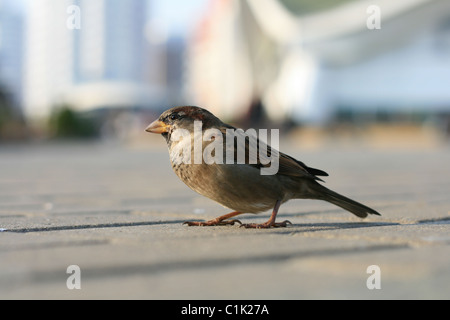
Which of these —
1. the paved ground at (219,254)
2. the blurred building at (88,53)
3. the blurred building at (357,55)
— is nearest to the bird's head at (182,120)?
the paved ground at (219,254)

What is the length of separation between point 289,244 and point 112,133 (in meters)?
25.8

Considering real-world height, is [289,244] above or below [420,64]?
below

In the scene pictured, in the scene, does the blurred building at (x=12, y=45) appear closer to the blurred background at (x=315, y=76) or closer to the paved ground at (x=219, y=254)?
the blurred background at (x=315, y=76)

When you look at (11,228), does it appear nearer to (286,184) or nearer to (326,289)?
(286,184)

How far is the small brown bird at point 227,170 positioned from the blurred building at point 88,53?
98.3 m

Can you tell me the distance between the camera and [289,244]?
7.00 feet

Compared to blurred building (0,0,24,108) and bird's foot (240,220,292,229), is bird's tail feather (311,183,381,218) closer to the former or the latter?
bird's foot (240,220,292,229)

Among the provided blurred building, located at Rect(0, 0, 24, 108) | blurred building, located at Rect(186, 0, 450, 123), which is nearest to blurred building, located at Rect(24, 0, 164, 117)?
blurred building, located at Rect(0, 0, 24, 108)

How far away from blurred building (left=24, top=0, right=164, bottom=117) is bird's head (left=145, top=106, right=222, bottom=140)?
322ft

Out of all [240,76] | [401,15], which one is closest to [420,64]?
[401,15]

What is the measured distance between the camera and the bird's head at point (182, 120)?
274 cm

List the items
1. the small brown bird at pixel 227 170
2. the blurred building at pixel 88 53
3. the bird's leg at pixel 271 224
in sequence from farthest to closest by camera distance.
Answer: the blurred building at pixel 88 53 → the bird's leg at pixel 271 224 → the small brown bird at pixel 227 170

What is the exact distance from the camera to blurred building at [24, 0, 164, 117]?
103938mm

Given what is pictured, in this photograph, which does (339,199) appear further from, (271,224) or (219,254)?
(219,254)
